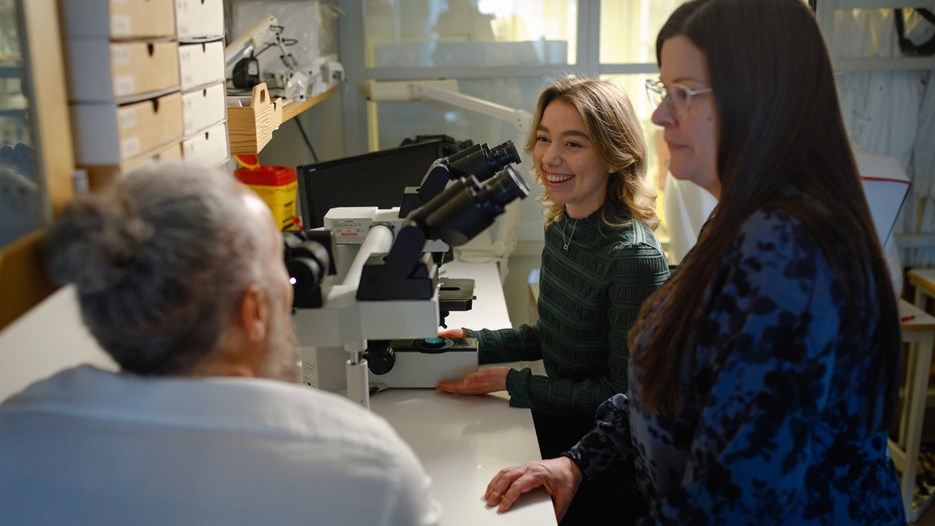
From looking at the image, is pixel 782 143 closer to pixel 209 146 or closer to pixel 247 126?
pixel 209 146

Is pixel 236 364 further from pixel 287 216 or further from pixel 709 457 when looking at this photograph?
pixel 287 216

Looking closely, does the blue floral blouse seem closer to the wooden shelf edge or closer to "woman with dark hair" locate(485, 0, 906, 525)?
"woman with dark hair" locate(485, 0, 906, 525)

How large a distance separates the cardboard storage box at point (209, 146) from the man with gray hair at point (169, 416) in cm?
38

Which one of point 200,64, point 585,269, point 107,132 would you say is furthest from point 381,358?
point 107,132

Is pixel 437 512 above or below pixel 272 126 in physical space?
below

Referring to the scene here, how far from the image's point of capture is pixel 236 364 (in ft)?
2.67

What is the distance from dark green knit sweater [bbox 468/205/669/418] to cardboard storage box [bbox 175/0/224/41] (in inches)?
36.4

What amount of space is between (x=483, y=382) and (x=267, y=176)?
111cm

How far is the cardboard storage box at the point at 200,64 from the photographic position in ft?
3.66

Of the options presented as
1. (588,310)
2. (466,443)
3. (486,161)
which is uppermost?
(486,161)

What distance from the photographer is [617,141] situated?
1945 mm

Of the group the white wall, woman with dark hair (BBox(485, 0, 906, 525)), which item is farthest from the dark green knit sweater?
the white wall

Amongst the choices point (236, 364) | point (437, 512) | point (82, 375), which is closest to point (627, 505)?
point (437, 512)

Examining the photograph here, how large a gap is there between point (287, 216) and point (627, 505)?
1.48m
